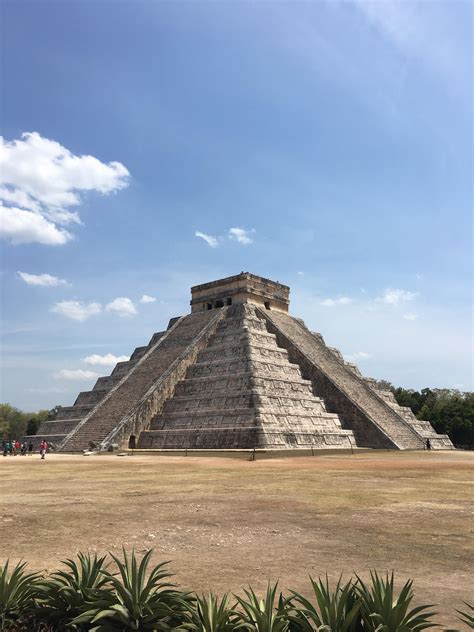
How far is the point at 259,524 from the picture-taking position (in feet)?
29.1

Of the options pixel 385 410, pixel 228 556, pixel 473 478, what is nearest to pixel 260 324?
pixel 385 410

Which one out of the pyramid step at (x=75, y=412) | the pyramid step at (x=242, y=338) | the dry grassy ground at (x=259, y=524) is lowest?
the dry grassy ground at (x=259, y=524)

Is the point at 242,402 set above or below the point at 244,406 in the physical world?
above

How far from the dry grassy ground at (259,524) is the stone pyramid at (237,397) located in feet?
41.3

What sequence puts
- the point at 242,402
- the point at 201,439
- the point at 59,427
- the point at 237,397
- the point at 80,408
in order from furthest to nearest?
the point at 80,408, the point at 59,427, the point at 237,397, the point at 242,402, the point at 201,439

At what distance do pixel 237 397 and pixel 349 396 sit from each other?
8797mm

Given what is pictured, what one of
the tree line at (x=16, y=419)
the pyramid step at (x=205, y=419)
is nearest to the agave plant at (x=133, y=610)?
the pyramid step at (x=205, y=419)

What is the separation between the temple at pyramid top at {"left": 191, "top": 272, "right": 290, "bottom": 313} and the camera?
144 feet

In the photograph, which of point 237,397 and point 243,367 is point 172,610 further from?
point 243,367

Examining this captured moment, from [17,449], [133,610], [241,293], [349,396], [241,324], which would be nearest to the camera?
[133,610]

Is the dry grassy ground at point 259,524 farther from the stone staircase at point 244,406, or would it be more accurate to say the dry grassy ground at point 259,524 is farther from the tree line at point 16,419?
the tree line at point 16,419

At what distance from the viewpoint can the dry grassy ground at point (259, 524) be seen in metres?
6.27

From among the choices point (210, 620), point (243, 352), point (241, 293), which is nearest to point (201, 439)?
point (243, 352)

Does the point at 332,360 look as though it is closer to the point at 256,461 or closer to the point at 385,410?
the point at 385,410
